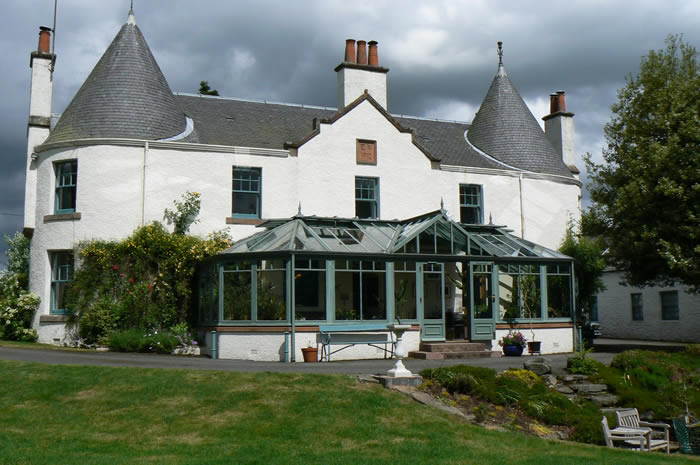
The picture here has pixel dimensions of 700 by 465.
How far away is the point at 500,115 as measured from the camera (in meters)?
28.8

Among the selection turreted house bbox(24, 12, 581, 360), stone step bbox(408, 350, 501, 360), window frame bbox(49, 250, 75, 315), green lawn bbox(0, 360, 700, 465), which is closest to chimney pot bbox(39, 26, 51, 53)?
turreted house bbox(24, 12, 581, 360)

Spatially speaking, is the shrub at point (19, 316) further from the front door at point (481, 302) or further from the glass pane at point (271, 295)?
the front door at point (481, 302)

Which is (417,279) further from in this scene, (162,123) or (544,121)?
(544,121)

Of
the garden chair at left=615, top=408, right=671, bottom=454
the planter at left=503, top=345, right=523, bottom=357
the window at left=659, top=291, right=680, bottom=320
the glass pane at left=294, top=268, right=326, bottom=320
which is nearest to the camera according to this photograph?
the garden chair at left=615, top=408, right=671, bottom=454

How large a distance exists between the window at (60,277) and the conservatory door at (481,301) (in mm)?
12826

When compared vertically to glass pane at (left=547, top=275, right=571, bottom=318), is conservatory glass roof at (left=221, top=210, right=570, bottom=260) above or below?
above

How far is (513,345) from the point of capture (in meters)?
20.9

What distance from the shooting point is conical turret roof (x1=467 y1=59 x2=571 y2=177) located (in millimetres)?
27672

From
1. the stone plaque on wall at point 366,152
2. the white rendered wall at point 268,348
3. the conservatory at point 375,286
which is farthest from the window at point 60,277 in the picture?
the stone plaque on wall at point 366,152

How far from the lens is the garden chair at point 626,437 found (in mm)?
11383

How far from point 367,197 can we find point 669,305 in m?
16.7

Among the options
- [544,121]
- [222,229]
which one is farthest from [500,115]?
[222,229]

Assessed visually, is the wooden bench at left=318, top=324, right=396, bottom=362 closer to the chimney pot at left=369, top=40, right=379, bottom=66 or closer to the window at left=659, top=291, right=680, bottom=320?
the chimney pot at left=369, top=40, right=379, bottom=66

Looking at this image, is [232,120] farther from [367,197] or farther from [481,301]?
[481,301]
